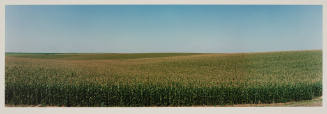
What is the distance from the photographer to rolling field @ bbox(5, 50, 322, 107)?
6430mm

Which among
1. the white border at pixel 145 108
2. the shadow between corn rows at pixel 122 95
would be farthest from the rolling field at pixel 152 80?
the white border at pixel 145 108

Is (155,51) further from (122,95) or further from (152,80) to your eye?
(122,95)

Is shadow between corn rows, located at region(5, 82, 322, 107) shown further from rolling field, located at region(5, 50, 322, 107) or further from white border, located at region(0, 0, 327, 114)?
white border, located at region(0, 0, 327, 114)

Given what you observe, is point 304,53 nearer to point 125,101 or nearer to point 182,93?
point 182,93

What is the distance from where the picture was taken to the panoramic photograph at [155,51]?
6449mm

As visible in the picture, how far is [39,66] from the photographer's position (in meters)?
6.63

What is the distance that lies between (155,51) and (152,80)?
73 cm

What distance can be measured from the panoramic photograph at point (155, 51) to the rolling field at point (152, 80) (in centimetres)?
2

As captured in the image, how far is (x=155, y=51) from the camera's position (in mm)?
6828

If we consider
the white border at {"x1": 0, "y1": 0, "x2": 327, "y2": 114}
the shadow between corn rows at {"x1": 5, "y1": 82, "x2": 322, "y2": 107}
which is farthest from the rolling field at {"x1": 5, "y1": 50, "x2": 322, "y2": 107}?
the white border at {"x1": 0, "y1": 0, "x2": 327, "y2": 114}

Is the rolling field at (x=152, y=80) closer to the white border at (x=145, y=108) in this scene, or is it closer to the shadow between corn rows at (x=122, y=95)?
the shadow between corn rows at (x=122, y=95)

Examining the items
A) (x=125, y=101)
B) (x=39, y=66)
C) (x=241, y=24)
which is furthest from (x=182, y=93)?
(x=39, y=66)

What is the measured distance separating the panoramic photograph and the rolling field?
2 centimetres

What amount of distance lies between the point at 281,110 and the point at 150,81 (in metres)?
2.99
